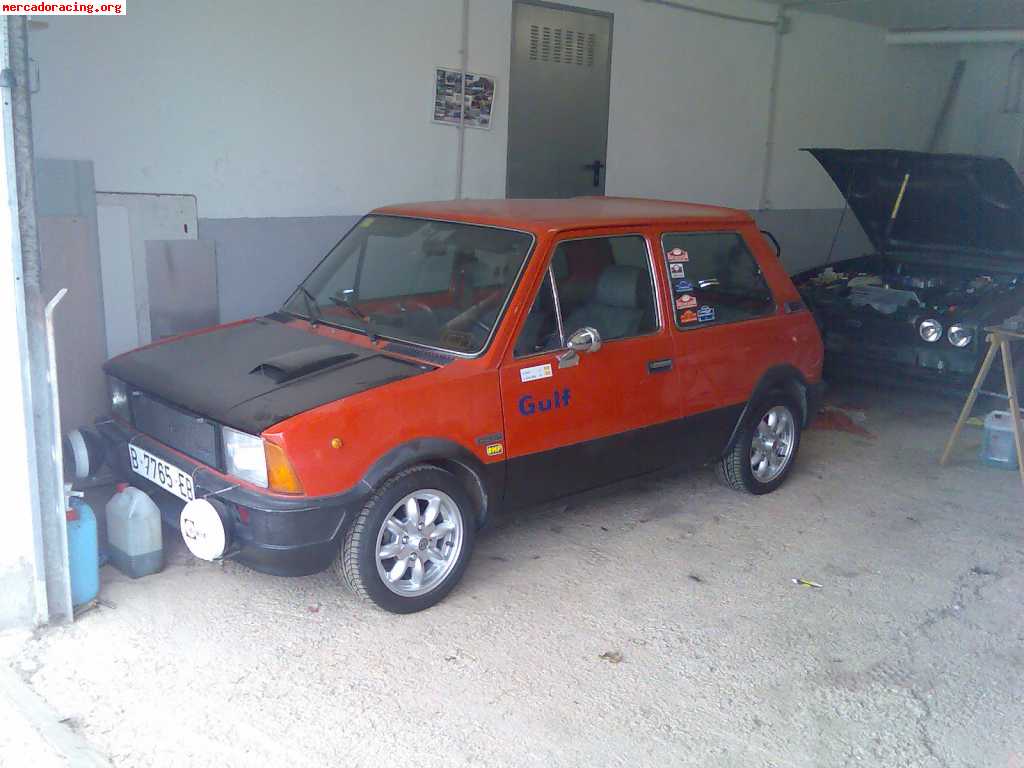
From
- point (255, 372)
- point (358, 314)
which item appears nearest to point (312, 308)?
point (358, 314)

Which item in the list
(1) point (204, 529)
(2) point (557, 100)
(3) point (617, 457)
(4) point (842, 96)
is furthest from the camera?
(4) point (842, 96)

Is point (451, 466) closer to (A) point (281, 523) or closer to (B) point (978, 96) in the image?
(A) point (281, 523)

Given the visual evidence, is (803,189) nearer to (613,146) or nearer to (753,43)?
(753,43)

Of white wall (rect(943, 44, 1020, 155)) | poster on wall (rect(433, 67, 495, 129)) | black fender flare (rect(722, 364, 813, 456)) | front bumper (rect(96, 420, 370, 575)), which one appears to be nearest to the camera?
front bumper (rect(96, 420, 370, 575))

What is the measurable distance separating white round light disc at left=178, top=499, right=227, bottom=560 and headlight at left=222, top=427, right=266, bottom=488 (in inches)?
6.8

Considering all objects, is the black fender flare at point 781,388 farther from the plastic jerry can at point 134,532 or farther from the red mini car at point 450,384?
the plastic jerry can at point 134,532

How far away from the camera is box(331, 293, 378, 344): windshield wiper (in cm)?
443

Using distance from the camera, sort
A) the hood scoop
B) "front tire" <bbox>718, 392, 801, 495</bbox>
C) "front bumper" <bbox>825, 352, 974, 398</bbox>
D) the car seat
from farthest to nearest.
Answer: "front bumper" <bbox>825, 352, 974, 398</bbox> < "front tire" <bbox>718, 392, 801, 495</bbox> < the car seat < the hood scoop

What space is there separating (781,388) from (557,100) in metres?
3.56

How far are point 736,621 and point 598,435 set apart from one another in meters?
1.04

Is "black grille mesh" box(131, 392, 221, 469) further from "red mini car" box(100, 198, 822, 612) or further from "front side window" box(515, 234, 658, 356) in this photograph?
"front side window" box(515, 234, 658, 356)

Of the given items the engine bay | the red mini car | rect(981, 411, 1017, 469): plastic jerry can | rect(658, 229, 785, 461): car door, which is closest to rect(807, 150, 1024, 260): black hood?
the engine bay

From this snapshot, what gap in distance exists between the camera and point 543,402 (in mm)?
4312

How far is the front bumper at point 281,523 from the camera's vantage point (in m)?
3.61
